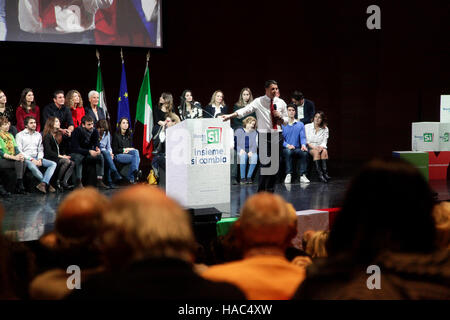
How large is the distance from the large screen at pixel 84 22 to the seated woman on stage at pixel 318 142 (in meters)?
2.92

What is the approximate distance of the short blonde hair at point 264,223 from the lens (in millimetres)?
1419

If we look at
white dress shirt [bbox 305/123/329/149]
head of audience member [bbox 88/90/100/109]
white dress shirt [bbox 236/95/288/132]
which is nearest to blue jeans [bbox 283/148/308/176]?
white dress shirt [bbox 305/123/329/149]

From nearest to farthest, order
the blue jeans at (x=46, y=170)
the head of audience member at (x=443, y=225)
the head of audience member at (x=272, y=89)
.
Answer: the head of audience member at (x=443, y=225) → the head of audience member at (x=272, y=89) → the blue jeans at (x=46, y=170)

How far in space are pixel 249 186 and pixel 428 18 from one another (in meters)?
5.32

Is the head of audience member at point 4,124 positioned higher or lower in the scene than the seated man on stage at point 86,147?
higher

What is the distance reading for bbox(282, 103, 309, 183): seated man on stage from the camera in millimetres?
7188

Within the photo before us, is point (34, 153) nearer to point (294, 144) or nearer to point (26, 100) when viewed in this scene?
point (26, 100)

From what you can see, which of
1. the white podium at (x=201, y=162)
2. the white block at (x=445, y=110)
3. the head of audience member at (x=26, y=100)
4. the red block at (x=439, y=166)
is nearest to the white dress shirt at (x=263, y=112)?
the white podium at (x=201, y=162)

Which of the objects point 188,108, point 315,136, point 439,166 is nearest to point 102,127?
point 188,108

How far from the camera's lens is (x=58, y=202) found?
5.25 m

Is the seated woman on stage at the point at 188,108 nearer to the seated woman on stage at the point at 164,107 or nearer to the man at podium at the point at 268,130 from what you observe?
the seated woman on stage at the point at 164,107
